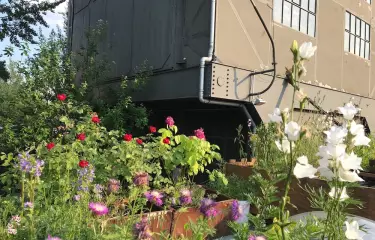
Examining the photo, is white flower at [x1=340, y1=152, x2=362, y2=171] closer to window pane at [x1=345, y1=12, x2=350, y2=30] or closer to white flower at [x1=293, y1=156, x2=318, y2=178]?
white flower at [x1=293, y1=156, x2=318, y2=178]

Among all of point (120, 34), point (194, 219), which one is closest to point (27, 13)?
point (120, 34)

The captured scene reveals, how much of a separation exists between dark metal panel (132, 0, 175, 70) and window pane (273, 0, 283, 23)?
169 centimetres

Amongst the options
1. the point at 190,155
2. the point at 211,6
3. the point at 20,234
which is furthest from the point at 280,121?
the point at 211,6

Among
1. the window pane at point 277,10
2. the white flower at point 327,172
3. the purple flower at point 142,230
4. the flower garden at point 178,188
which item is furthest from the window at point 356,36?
the white flower at point 327,172

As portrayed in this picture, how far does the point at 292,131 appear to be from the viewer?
119cm

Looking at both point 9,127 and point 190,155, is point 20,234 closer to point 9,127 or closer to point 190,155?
point 190,155

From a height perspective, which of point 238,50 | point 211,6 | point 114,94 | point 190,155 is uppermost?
point 211,6

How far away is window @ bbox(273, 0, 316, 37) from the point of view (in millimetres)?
6095

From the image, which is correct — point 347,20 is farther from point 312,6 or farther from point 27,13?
point 27,13

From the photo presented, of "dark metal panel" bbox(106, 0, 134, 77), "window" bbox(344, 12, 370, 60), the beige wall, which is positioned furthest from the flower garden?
"window" bbox(344, 12, 370, 60)

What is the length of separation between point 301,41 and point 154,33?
265 cm

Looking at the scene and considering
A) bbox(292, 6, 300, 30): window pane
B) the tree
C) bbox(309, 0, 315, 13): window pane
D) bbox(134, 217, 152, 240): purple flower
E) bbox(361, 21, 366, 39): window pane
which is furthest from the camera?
the tree

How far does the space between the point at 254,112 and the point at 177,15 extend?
1925mm

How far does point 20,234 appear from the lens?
1959 mm
